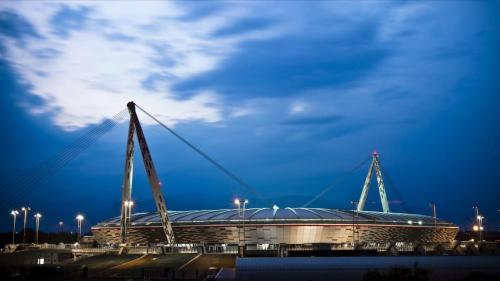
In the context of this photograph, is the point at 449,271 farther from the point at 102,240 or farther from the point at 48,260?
the point at 102,240

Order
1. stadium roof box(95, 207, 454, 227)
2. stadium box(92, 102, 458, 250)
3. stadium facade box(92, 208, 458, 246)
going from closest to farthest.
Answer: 1. stadium box(92, 102, 458, 250)
2. stadium facade box(92, 208, 458, 246)
3. stadium roof box(95, 207, 454, 227)

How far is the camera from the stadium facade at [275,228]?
94562mm

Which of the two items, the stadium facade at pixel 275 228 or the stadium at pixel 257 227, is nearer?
the stadium at pixel 257 227

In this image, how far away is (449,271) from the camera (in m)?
38.8

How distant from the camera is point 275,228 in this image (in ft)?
311

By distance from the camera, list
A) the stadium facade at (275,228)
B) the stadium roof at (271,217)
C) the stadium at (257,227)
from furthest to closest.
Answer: the stadium roof at (271,217)
the stadium facade at (275,228)
the stadium at (257,227)

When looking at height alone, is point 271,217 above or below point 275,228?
above

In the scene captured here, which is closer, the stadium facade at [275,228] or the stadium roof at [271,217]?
the stadium facade at [275,228]

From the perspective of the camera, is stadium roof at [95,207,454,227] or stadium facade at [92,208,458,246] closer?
stadium facade at [92,208,458,246]

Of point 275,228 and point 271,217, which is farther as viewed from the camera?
point 271,217

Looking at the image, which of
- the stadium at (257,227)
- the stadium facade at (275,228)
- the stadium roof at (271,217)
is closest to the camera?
the stadium at (257,227)

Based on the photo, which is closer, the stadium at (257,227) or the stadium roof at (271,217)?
the stadium at (257,227)

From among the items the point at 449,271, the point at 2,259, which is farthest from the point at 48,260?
the point at 449,271

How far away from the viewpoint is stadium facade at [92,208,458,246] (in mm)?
94562
